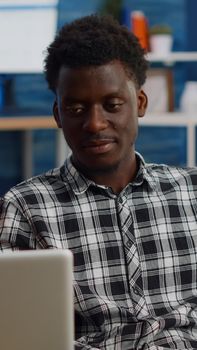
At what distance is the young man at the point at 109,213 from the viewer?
3.73ft

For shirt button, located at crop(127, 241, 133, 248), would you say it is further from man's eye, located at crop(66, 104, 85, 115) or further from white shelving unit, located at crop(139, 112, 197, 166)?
white shelving unit, located at crop(139, 112, 197, 166)

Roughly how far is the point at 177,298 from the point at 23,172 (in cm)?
265

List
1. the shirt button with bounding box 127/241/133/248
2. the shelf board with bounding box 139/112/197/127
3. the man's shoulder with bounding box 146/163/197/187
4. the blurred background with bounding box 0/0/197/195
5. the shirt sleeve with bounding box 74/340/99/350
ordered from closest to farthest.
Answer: the shirt sleeve with bounding box 74/340/99/350 < the shirt button with bounding box 127/241/133/248 < the man's shoulder with bounding box 146/163/197/187 < the shelf board with bounding box 139/112/197/127 < the blurred background with bounding box 0/0/197/195

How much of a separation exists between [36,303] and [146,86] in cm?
282

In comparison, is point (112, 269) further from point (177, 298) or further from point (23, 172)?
point (23, 172)

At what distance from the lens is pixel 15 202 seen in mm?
1162

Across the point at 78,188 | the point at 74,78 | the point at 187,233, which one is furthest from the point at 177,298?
the point at 74,78

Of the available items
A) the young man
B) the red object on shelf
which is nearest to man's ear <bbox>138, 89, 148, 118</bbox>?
the young man

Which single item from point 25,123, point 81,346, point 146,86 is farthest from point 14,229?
point 146,86

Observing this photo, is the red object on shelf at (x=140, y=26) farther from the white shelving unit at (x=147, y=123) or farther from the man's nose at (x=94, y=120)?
the man's nose at (x=94, y=120)

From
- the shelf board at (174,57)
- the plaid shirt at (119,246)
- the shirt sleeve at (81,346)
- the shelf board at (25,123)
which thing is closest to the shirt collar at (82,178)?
the plaid shirt at (119,246)

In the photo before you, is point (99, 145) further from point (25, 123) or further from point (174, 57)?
point (174, 57)

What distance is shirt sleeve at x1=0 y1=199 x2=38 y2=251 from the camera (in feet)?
3.71

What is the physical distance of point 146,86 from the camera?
351cm
